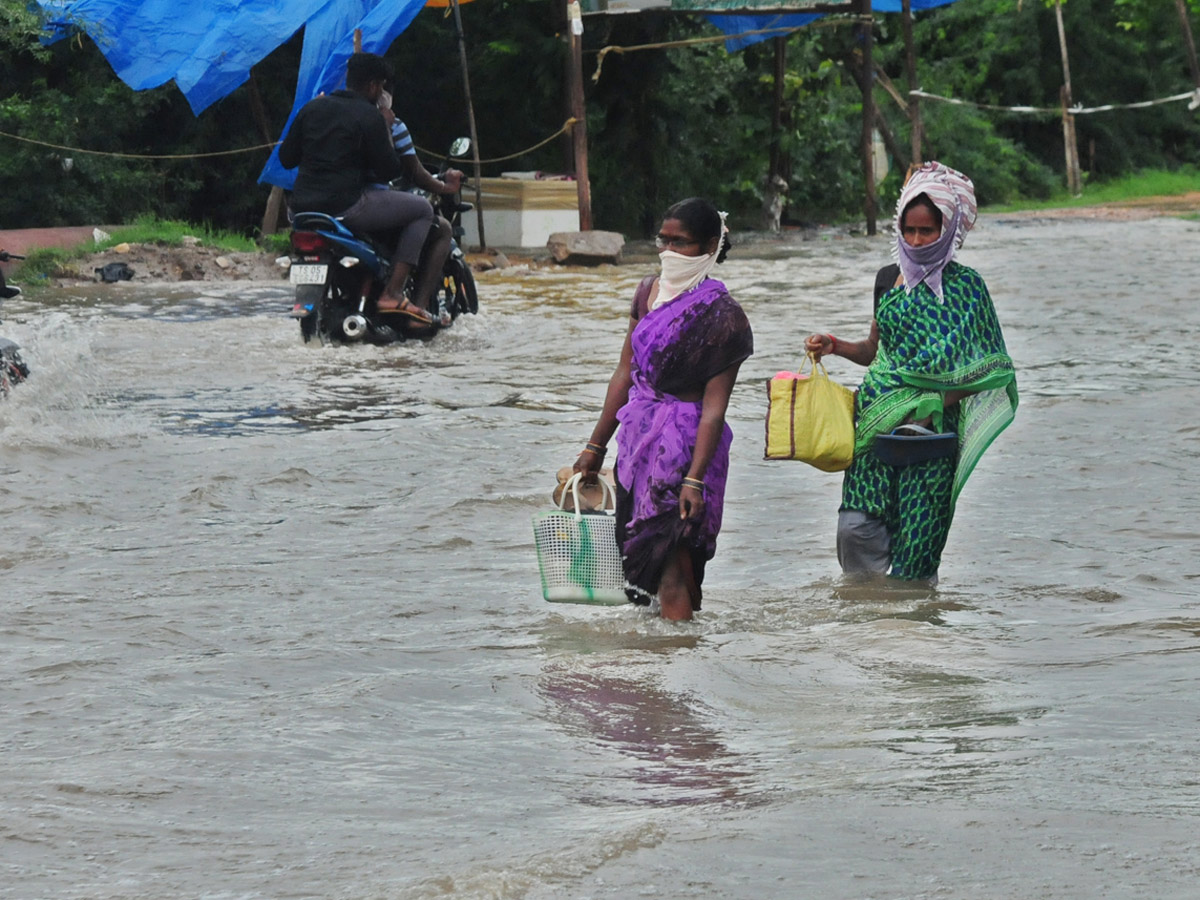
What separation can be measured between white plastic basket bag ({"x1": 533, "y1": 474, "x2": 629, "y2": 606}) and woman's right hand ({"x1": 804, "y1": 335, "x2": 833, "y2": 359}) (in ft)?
2.48

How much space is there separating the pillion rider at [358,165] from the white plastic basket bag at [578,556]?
20.7 feet

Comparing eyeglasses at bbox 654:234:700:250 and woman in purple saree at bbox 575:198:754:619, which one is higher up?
eyeglasses at bbox 654:234:700:250

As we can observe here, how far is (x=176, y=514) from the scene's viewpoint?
22.4 feet

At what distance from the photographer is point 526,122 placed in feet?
68.2

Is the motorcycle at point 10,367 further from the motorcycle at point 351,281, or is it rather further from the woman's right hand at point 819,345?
the woman's right hand at point 819,345

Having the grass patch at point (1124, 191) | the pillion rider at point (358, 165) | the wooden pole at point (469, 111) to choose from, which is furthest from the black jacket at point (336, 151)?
the grass patch at point (1124, 191)

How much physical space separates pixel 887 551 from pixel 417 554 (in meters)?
1.80

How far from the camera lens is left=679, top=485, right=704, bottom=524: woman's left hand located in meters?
4.70

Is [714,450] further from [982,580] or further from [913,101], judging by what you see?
[913,101]

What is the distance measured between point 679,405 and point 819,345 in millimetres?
506

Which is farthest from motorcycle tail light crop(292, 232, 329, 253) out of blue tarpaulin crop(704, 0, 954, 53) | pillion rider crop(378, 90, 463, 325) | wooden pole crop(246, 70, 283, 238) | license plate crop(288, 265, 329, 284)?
blue tarpaulin crop(704, 0, 954, 53)

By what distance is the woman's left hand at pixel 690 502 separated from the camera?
4.70 metres

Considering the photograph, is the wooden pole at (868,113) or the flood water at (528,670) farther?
the wooden pole at (868,113)

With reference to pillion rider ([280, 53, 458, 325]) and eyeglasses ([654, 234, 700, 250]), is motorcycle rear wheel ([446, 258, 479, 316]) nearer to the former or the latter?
pillion rider ([280, 53, 458, 325])
